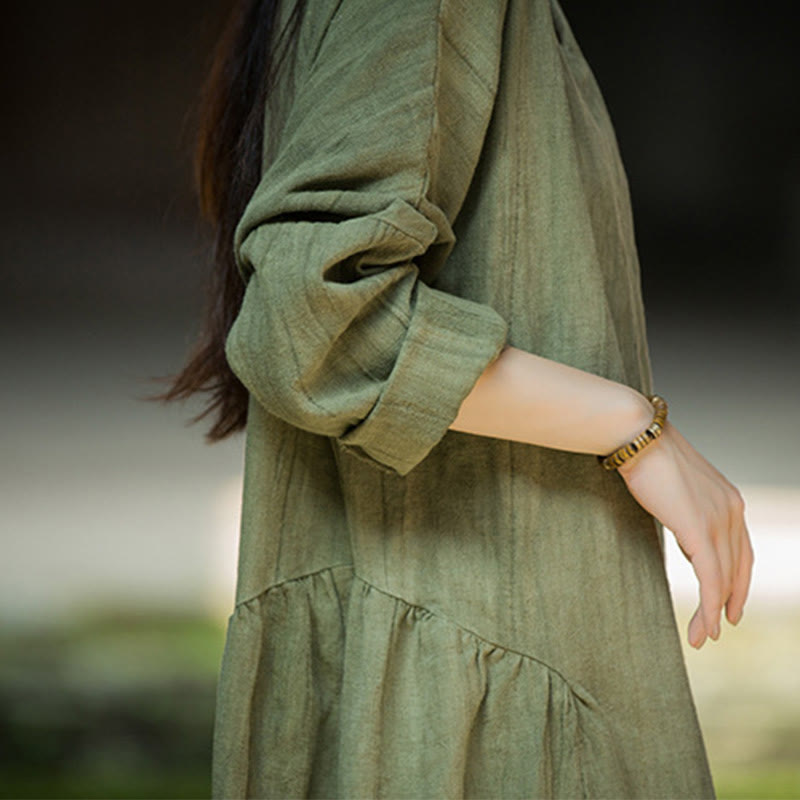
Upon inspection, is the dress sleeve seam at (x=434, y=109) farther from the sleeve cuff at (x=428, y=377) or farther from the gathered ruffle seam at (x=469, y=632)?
the gathered ruffle seam at (x=469, y=632)

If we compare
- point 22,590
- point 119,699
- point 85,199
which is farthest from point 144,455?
point 119,699

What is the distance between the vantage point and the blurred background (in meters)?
3.19

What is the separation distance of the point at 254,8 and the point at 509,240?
22 cm

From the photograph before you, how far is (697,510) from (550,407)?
0.11 meters

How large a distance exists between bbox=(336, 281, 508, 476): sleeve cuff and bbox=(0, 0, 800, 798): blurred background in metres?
2.51

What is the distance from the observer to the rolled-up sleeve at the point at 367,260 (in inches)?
19.6

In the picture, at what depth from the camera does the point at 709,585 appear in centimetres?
58

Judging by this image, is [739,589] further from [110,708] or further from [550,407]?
[110,708]

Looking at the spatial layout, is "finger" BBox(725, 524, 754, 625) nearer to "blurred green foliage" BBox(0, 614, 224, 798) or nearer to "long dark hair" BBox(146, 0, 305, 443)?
"long dark hair" BBox(146, 0, 305, 443)

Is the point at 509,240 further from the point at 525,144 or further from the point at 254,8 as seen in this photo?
the point at 254,8

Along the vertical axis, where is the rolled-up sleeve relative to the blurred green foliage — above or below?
above

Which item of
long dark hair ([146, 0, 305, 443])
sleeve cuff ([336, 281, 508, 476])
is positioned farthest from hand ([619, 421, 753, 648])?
long dark hair ([146, 0, 305, 443])

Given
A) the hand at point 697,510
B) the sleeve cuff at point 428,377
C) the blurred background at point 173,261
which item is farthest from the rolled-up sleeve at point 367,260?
the blurred background at point 173,261

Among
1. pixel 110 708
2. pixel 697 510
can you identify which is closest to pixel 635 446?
pixel 697 510
